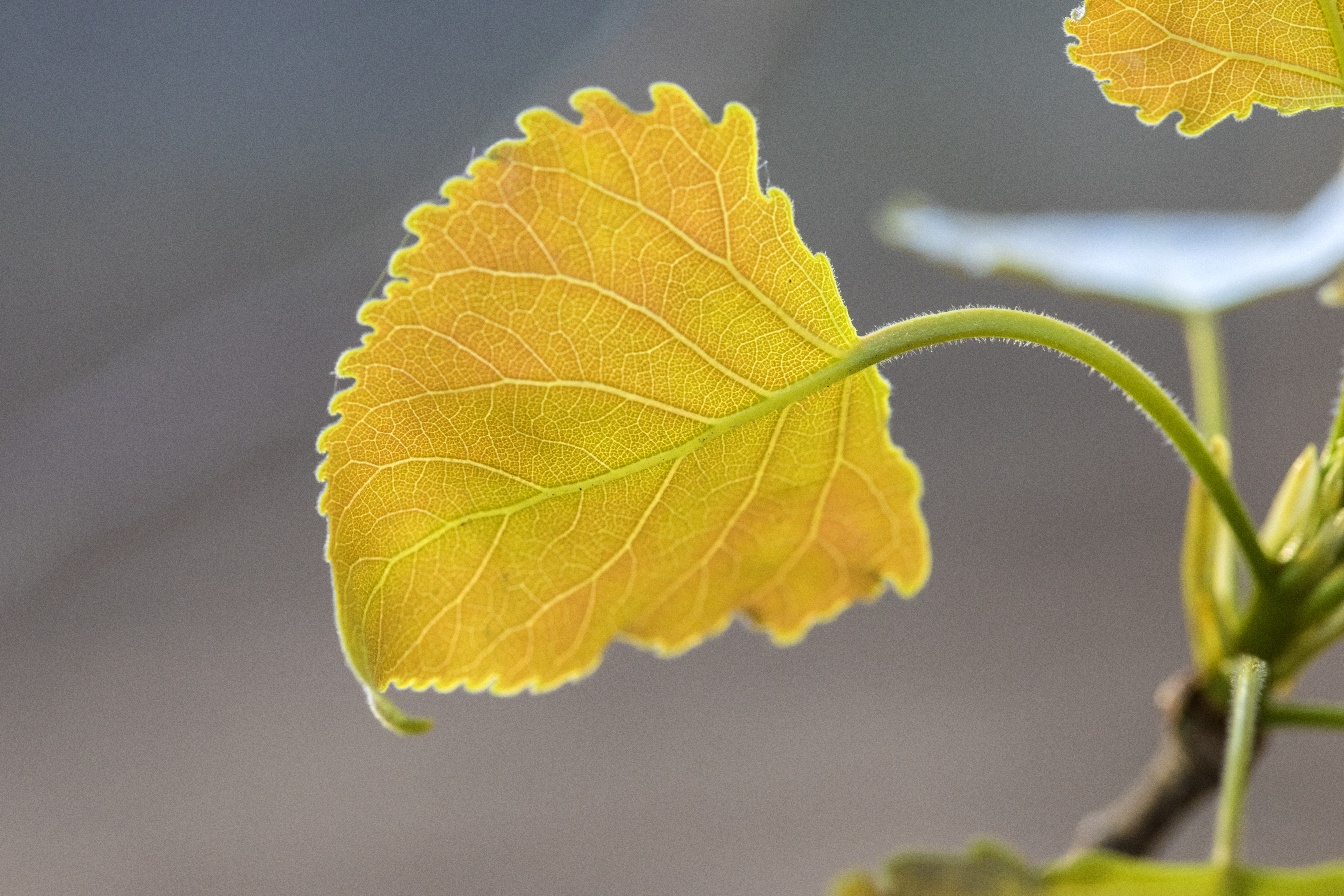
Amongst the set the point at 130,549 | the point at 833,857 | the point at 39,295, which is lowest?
the point at 833,857

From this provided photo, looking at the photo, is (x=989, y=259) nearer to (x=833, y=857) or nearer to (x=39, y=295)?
(x=833, y=857)

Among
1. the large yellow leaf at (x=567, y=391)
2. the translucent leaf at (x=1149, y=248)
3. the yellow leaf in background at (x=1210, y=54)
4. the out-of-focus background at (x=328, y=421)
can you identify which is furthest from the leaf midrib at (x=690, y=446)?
the out-of-focus background at (x=328, y=421)

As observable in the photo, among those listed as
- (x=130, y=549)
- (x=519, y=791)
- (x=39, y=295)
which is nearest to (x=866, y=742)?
(x=519, y=791)

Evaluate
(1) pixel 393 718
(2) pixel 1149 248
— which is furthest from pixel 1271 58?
(2) pixel 1149 248

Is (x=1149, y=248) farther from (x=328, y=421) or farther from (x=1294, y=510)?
(x=328, y=421)

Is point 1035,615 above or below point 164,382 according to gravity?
below

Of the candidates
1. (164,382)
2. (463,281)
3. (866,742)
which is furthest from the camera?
(164,382)
